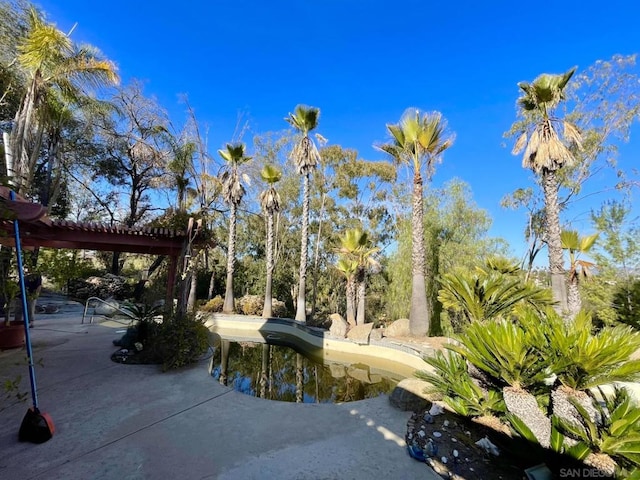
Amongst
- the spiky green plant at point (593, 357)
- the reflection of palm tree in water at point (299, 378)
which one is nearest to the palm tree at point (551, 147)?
the spiky green plant at point (593, 357)

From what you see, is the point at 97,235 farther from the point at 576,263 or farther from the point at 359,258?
the point at 576,263

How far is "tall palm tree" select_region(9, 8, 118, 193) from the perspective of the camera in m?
7.53

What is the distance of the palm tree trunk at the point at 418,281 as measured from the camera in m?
9.60

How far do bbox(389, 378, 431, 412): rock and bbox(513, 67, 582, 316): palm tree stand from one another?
712 cm

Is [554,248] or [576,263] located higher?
[554,248]

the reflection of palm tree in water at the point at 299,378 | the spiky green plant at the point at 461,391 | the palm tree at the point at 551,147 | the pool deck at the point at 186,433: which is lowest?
the reflection of palm tree in water at the point at 299,378

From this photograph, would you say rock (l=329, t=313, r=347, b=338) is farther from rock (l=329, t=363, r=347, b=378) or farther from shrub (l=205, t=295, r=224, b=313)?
shrub (l=205, t=295, r=224, b=313)

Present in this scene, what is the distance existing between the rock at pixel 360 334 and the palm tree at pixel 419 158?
59.2 inches

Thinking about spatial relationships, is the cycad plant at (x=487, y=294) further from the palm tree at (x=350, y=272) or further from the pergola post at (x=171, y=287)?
the palm tree at (x=350, y=272)

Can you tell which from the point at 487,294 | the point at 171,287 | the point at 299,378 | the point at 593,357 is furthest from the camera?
the point at 171,287

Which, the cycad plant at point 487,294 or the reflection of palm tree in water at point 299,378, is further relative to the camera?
the reflection of palm tree in water at point 299,378

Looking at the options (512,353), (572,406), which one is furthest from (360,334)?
(572,406)

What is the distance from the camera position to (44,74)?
7.87 meters

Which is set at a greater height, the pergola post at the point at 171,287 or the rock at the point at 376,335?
the pergola post at the point at 171,287
